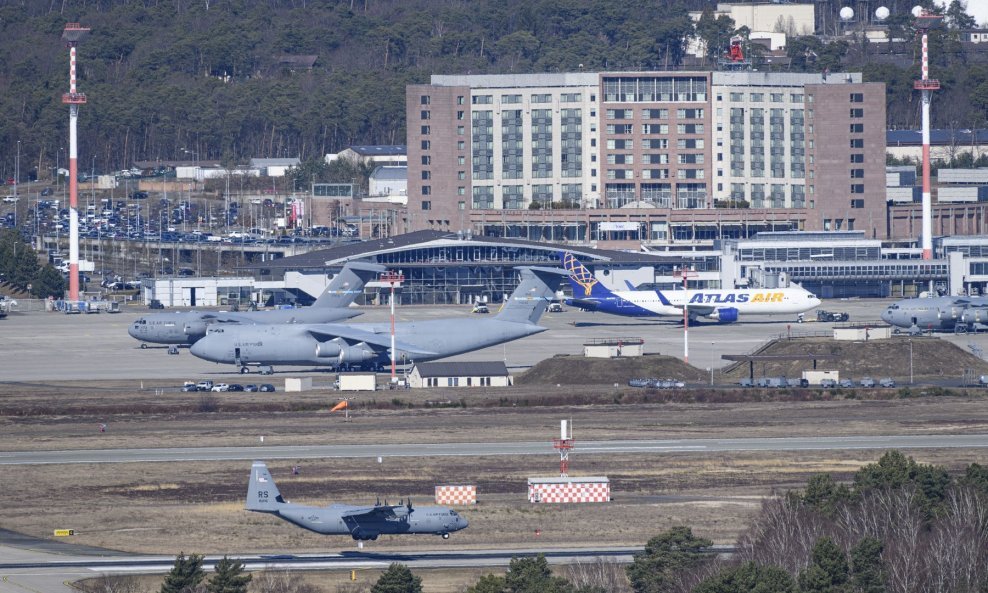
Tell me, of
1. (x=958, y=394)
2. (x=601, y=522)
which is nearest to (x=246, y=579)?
(x=601, y=522)

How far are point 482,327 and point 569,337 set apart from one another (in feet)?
90.5

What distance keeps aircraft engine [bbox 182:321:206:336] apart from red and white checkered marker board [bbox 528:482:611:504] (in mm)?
61689

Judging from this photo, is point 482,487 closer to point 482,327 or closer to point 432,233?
point 482,327

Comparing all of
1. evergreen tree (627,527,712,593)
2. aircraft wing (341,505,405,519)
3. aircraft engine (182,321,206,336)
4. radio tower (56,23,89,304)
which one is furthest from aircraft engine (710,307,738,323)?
evergreen tree (627,527,712,593)

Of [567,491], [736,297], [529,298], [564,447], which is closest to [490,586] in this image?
[567,491]

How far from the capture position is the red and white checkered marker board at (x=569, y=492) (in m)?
70.9

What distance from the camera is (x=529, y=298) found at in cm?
11625

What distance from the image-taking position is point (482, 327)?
114 m

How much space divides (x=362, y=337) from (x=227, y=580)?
2408 inches

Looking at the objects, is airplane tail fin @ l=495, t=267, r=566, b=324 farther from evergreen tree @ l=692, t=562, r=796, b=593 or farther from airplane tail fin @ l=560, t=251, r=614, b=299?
evergreen tree @ l=692, t=562, r=796, b=593

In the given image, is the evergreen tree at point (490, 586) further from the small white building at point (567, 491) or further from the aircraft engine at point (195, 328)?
the aircraft engine at point (195, 328)

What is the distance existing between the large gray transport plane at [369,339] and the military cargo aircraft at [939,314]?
1343 inches

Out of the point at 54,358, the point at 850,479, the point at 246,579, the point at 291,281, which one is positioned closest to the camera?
the point at 246,579

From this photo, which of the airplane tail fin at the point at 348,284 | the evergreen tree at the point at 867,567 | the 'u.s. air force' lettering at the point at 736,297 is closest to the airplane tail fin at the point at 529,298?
the airplane tail fin at the point at 348,284
